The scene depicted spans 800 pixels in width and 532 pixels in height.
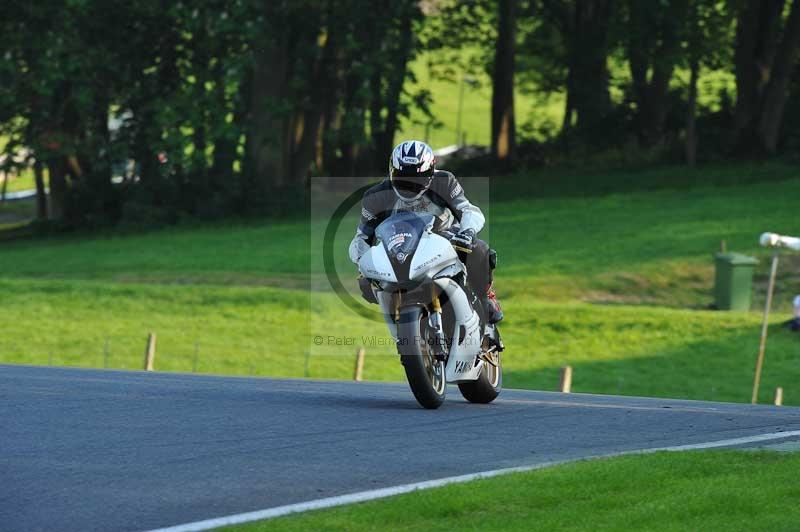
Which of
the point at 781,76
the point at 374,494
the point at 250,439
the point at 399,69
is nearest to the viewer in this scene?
the point at 374,494

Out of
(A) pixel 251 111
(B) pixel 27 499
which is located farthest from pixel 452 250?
(A) pixel 251 111

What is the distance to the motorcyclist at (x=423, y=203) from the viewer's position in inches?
463

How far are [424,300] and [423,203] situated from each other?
80cm

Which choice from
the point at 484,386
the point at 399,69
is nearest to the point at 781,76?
the point at 399,69

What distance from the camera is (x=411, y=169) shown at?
11.7 meters

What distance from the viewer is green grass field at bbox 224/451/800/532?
7.20 metres

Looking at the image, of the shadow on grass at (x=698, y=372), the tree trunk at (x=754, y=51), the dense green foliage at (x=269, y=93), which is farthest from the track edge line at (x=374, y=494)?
the tree trunk at (x=754, y=51)

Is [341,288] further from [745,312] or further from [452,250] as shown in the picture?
[452,250]

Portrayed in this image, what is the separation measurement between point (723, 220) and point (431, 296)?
3342 cm

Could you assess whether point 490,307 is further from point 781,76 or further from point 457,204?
point 781,76

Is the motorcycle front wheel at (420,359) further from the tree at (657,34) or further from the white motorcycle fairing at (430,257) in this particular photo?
the tree at (657,34)

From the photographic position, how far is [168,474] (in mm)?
8352

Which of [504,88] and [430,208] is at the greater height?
[504,88]

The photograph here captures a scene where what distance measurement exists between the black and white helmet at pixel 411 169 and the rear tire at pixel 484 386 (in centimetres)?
167
